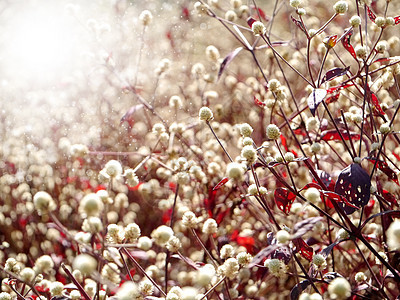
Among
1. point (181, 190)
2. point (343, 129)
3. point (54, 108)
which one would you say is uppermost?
point (54, 108)

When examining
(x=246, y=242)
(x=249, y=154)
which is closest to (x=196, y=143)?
(x=246, y=242)

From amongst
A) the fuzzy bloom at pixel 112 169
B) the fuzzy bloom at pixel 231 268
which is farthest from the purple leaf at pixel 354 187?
the fuzzy bloom at pixel 112 169

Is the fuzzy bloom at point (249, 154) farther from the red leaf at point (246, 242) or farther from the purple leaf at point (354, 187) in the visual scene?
the red leaf at point (246, 242)

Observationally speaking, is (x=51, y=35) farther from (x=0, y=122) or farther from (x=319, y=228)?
(x=319, y=228)

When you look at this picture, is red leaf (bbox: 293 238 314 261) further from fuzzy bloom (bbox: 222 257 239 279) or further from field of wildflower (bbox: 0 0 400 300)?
fuzzy bloom (bbox: 222 257 239 279)

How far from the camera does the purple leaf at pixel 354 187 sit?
3.06 ft

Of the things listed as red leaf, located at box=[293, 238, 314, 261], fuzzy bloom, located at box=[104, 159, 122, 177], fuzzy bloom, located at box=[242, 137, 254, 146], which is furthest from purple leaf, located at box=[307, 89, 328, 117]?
fuzzy bloom, located at box=[104, 159, 122, 177]

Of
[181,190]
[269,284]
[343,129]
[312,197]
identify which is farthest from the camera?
[181,190]

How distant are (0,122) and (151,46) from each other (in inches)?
41.8

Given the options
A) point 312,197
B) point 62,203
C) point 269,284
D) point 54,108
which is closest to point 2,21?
point 54,108

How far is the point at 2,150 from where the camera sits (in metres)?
2.56

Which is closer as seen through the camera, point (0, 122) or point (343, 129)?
point (343, 129)

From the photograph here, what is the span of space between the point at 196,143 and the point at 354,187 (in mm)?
1255

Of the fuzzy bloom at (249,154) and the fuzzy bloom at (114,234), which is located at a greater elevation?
the fuzzy bloom at (249,154)
